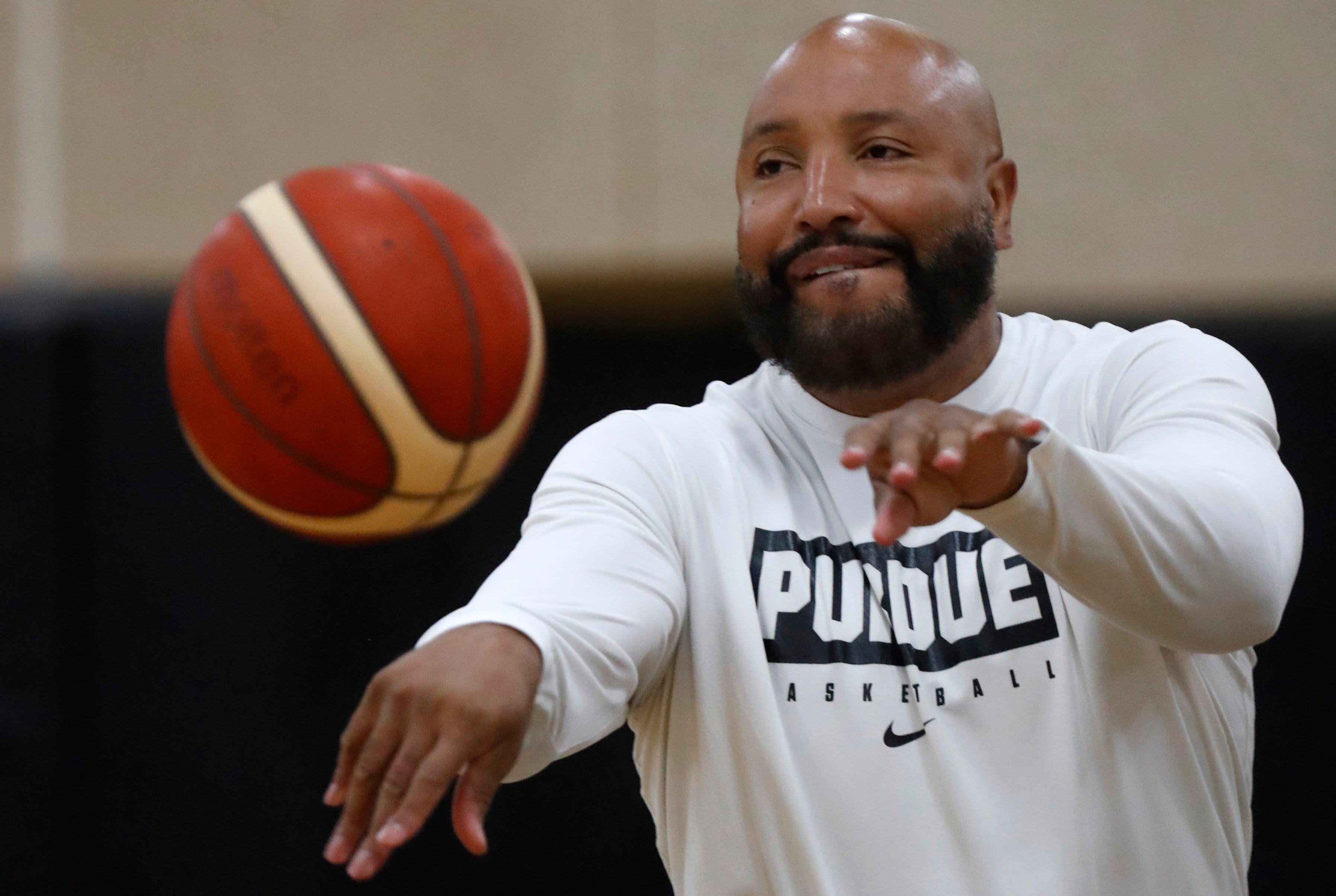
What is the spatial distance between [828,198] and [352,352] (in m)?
0.64

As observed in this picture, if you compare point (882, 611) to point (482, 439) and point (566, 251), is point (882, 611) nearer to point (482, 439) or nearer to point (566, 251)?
point (482, 439)

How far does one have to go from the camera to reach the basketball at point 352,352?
1.54 meters

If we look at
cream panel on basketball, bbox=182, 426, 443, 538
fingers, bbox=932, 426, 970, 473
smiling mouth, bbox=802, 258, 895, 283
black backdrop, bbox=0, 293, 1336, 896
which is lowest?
black backdrop, bbox=0, 293, 1336, 896

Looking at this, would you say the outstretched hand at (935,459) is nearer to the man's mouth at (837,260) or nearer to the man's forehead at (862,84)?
the man's mouth at (837,260)

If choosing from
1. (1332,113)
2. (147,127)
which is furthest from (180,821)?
(1332,113)

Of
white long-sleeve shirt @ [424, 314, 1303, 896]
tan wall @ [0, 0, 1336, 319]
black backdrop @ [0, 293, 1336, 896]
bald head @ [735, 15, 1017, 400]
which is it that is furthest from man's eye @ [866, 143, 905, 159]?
tan wall @ [0, 0, 1336, 319]

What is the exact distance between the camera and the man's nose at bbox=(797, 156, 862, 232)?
1.78 m

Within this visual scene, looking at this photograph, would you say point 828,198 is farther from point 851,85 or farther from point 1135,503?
point 1135,503

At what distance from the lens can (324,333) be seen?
60.5 inches

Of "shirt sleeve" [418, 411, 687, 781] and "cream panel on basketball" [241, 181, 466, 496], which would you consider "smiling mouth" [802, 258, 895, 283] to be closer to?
"shirt sleeve" [418, 411, 687, 781]

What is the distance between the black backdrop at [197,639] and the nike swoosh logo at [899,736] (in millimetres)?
1418

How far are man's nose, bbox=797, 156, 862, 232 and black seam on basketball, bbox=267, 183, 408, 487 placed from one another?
0.58 m

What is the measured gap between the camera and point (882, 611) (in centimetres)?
167

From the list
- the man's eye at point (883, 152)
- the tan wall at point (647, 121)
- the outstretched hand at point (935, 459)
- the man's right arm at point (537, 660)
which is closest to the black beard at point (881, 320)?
the man's eye at point (883, 152)
